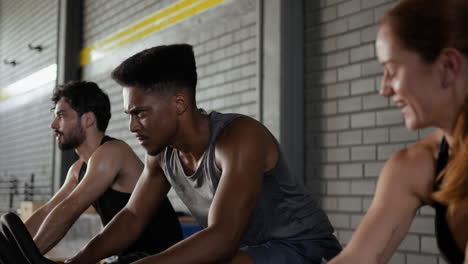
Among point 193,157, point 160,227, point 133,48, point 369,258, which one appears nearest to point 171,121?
point 193,157

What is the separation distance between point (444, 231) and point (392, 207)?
0.41 feet

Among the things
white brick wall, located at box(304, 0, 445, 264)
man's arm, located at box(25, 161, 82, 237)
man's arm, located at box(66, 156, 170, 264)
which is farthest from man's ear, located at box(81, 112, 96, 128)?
white brick wall, located at box(304, 0, 445, 264)

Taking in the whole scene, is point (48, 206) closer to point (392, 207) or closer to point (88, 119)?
point (88, 119)

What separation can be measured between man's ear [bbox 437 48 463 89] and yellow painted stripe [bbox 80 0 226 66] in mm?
3922

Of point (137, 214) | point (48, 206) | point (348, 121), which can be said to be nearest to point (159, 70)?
point (137, 214)

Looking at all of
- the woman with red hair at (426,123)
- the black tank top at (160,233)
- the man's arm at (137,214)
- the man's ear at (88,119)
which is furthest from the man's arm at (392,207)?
the man's ear at (88,119)

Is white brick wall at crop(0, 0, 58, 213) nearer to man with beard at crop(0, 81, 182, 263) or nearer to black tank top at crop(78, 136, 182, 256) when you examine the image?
man with beard at crop(0, 81, 182, 263)

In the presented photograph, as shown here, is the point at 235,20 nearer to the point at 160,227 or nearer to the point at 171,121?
the point at 160,227

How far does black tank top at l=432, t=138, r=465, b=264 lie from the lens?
141 centimetres

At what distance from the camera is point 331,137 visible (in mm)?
4016

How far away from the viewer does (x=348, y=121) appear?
3.88 meters

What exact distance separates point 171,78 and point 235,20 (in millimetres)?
2680

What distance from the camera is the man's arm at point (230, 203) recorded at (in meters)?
1.90

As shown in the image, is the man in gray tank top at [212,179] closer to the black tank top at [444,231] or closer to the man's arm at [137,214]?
the man's arm at [137,214]
